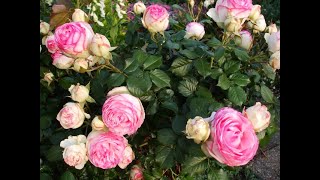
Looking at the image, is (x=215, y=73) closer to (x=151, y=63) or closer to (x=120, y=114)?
(x=151, y=63)

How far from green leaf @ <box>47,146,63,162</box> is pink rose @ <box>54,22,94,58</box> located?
30cm

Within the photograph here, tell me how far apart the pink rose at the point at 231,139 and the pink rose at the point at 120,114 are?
20cm

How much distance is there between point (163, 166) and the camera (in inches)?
43.5

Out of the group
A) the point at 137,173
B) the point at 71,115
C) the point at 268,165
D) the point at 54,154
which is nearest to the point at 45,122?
the point at 54,154

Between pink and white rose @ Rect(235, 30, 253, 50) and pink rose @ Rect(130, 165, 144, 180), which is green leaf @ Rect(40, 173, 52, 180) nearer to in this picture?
pink rose @ Rect(130, 165, 144, 180)

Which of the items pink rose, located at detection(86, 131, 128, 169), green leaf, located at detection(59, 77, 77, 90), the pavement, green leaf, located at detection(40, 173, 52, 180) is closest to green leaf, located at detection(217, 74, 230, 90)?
pink rose, located at detection(86, 131, 128, 169)

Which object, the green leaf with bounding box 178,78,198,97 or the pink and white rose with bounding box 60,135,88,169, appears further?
the green leaf with bounding box 178,78,198,97

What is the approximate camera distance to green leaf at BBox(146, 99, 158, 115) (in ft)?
3.76

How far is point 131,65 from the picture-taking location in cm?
111

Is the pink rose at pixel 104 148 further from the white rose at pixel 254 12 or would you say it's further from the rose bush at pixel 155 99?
the white rose at pixel 254 12

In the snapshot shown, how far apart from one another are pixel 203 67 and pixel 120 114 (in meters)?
0.33

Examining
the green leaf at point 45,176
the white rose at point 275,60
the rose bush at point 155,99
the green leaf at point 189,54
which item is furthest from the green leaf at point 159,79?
the green leaf at point 45,176
